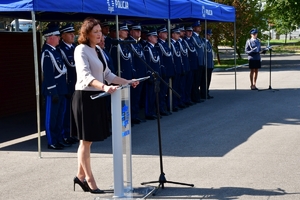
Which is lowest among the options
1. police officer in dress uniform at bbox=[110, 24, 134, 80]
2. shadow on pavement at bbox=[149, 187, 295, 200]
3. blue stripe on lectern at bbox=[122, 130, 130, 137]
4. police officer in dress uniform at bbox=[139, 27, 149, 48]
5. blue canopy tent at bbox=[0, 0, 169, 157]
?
shadow on pavement at bbox=[149, 187, 295, 200]

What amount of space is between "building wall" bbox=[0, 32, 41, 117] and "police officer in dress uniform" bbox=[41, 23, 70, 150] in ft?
13.6

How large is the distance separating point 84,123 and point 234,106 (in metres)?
8.81

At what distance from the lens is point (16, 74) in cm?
1413

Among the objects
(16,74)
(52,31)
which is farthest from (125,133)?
(16,74)

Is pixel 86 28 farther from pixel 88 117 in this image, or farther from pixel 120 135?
pixel 120 135

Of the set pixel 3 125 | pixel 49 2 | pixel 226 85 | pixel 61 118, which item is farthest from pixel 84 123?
pixel 226 85

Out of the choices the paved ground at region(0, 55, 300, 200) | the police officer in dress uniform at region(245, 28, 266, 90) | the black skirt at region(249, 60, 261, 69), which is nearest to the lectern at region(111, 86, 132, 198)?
the paved ground at region(0, 55, 300, 200)

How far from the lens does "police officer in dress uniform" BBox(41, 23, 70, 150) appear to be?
9500mm

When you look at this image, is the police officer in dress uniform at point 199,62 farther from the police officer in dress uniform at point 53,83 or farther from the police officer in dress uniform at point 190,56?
the police officer in dress uniform at point 53,83

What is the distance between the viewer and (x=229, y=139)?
33.4 ft

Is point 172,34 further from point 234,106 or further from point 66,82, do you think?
point 66,82

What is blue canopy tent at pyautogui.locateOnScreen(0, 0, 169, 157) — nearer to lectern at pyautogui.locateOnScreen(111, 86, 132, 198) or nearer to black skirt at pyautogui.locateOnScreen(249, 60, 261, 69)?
lectern at pyautogui.locateOnScreen(111, 86, 132, 198)

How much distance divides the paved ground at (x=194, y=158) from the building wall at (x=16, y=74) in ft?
1.44

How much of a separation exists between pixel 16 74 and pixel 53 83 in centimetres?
484
